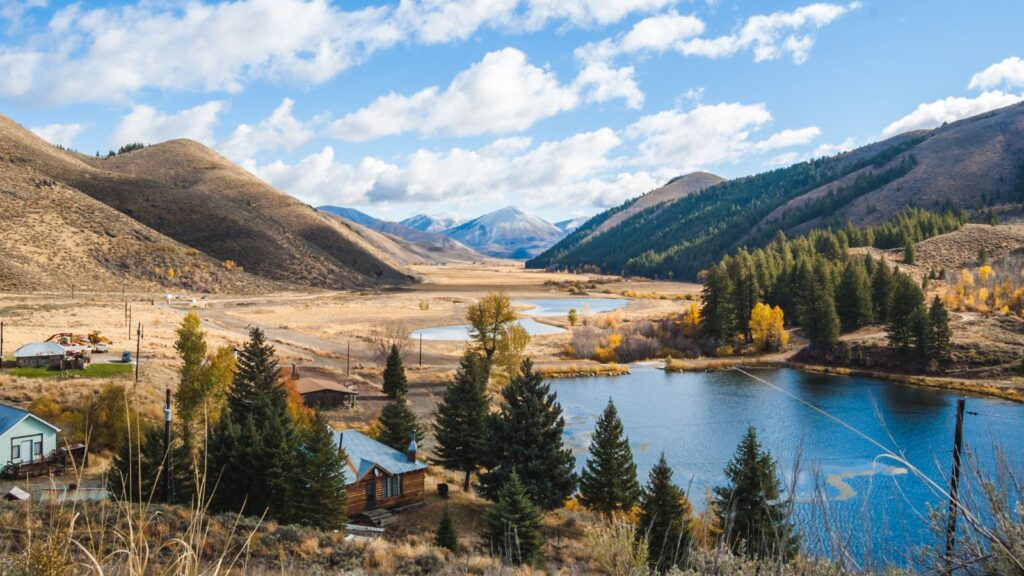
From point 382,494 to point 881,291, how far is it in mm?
68585

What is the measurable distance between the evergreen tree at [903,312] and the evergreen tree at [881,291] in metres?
6.08

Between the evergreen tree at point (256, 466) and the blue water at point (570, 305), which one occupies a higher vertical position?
the blue water at point (570, 305)

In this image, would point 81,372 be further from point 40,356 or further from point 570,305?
point 570,305

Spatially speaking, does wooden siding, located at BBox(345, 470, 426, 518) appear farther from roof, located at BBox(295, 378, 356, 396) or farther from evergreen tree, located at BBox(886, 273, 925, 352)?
evergreen tree, located at BBox(886, 273, 925, 352)

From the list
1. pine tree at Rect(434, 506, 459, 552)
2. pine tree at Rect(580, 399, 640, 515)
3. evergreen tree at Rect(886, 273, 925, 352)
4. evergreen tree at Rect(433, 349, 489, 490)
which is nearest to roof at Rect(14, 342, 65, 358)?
evergreen tree at Rect(433, 349, 489, 490)

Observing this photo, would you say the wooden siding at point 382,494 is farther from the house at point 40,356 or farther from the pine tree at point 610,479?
the house at point 40,356

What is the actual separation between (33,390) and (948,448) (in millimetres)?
50477

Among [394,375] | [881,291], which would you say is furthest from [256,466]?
[881,291]

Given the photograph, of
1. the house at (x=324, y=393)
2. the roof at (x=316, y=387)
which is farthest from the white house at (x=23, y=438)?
the roof at (x=316, y=387)

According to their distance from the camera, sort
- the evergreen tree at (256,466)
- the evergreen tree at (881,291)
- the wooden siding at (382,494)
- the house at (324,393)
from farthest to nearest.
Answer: the evergreen tree at (881,291)
the house at (324,393)
the wooden siding at (382,494)
the evergreen tree at (256,466)

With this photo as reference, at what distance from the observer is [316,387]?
144 feet

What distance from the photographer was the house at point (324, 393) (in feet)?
141

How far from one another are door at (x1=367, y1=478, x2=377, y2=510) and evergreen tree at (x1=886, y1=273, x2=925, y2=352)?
5385cm

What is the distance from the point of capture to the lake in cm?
2905
